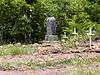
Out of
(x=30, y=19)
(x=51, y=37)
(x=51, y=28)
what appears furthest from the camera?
(x=30, y=19)

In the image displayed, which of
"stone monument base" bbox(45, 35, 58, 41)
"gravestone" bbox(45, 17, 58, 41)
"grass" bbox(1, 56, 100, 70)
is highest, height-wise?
"grass" bbox(1, 56, 100, 70)

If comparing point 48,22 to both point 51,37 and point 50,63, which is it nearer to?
point 51,37

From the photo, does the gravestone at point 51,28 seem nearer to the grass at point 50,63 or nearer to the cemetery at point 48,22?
the cemetery at point 48,22

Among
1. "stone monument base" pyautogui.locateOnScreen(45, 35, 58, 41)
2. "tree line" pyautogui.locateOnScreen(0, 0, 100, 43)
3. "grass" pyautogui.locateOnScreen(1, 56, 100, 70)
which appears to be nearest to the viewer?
"grass" pyautogui.locateOnScreen(1, 56, 100, 70)

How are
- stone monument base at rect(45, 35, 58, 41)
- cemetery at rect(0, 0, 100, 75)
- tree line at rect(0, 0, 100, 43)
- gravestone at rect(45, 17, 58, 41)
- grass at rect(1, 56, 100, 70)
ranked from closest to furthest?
grass at rect(1, 56, 100, 70), cemetery at rect(0, 0, 100, 75), stone monument base at rect(45, 35, 58, 41), gravestone at rect(45, 17, 58, 41), tree line at rect(0, 0, 100, 43)

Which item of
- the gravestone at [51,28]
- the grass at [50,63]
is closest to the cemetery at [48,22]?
the gravestone at [51,28]

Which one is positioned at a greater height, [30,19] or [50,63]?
[50,63]

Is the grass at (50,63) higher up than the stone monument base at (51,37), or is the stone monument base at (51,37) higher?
the grass at (50,63)

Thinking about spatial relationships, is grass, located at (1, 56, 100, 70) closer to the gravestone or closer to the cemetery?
the cemetery

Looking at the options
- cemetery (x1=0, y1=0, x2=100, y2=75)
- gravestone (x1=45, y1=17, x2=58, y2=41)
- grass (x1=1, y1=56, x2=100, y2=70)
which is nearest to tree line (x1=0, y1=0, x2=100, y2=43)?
cemetery (x1=0, y1=0, x2=100, y2=75)

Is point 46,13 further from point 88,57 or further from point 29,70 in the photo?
point 29,70

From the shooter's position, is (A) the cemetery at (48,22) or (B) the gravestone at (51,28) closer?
(A) the cemetery at (48,22)

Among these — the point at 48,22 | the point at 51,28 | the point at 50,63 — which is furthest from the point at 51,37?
the point at 50,63

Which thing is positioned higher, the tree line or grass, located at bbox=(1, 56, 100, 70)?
grass, located at bbox=(1, 56, 100, 70)
